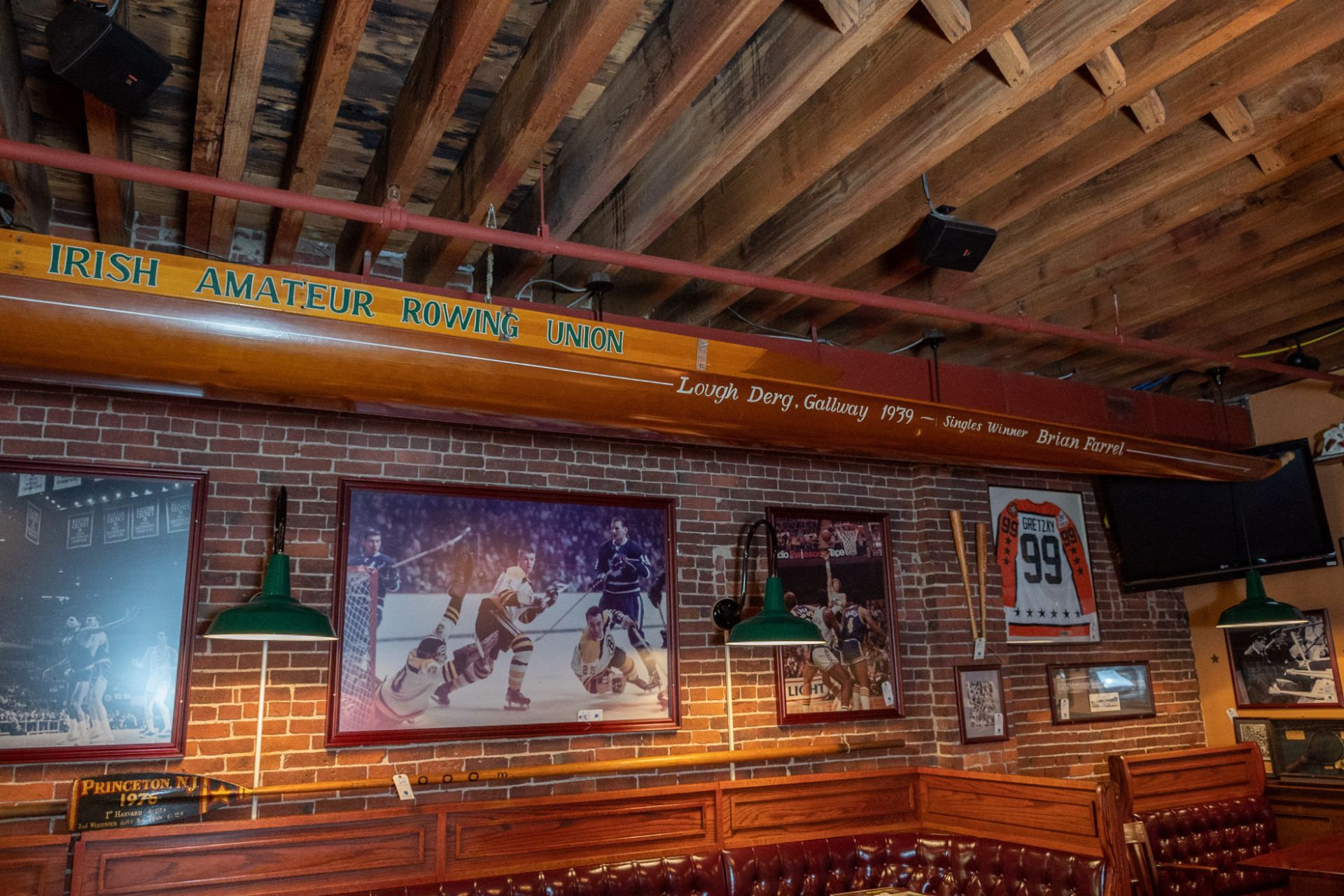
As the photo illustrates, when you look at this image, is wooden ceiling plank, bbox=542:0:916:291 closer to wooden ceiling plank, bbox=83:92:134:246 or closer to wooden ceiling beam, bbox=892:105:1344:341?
wooden ceiling beam, bbox=892:105:1344:341

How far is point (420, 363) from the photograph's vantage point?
319 cm

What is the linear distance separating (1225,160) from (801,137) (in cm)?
155

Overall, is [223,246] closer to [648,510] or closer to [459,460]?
[459,460]

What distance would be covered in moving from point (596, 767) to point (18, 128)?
11.8 ft

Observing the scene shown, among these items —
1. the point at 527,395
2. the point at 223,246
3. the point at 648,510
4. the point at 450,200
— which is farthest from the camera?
the point at 648,510

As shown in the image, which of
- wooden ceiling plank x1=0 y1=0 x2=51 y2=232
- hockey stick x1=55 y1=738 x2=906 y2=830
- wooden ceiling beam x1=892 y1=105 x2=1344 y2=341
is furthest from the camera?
hockey stick x1=55 y1=738 x2=906 y2=830

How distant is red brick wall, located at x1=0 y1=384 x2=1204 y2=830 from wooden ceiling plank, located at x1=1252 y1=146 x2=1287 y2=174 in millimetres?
2922

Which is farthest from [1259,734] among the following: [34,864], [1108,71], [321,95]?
[34,864]

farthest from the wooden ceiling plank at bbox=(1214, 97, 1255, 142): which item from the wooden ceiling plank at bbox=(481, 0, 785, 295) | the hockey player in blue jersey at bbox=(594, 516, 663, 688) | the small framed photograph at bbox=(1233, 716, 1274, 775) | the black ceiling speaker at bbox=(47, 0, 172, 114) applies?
the small framed photograph at bbox=(1233, 716, 1274, 775)

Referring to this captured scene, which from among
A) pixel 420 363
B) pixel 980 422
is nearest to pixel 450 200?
pixel 420 363

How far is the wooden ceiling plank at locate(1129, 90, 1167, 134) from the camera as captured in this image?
323 cm

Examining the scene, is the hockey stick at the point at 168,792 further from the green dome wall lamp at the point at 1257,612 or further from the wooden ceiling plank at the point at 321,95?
the green dome wall lamp at the point at 1257,612

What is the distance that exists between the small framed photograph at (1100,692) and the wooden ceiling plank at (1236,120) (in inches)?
157

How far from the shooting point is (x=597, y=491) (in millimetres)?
5219
